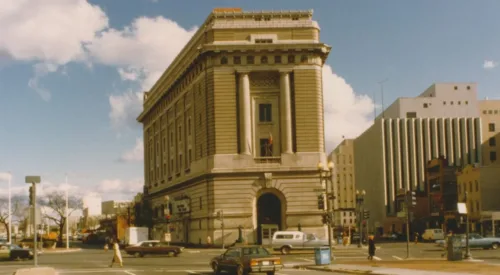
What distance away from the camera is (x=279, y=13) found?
85062mm

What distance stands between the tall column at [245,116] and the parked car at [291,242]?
20.1 m

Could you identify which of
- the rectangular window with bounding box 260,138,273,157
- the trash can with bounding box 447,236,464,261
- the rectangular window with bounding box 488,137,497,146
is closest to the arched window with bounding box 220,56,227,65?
the rectangular window with bounding box 260,138,273,157

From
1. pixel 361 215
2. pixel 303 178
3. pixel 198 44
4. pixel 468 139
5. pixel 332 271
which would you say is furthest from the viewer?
pixel 468 139

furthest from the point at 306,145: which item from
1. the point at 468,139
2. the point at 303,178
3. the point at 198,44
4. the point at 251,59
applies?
the point at 468,139

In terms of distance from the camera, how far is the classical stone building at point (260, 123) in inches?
3201

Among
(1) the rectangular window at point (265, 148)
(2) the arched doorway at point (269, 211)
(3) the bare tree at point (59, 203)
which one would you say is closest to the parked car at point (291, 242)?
(2) the arched doorway at point (269, 211)

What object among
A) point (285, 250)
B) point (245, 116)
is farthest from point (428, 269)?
point (245, 116)

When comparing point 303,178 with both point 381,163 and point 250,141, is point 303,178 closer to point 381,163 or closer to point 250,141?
point 250,141

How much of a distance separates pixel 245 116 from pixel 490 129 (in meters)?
111

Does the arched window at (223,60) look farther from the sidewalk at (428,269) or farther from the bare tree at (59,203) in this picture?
the bare tree at (59,203)

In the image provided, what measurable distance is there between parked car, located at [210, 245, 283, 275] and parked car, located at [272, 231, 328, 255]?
83.5 ft

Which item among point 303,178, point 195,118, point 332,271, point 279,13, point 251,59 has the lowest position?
point 332,271

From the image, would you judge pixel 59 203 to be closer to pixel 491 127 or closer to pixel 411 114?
pixel 411 114

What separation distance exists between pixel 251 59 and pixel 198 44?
938cm
